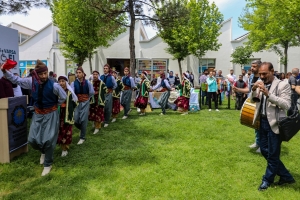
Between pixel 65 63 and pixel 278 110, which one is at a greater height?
pixel 65 63

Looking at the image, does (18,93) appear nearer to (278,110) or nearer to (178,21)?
(278,110)

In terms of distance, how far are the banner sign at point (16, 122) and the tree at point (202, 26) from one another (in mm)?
15509

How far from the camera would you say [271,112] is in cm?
330

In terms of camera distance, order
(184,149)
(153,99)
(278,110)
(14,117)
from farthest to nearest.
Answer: (153,99) → (184,149) → (14,117) → (278,110)

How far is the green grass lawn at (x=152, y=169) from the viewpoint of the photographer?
139 inches

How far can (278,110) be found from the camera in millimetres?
3271

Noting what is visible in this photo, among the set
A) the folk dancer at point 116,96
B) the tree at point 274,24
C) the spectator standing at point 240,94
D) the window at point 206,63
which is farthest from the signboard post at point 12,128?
the window at point 206,63

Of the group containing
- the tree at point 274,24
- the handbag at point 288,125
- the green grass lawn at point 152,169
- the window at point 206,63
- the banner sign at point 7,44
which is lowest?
the green grass lawn at point 152,169

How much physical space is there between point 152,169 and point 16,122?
9.27 feet

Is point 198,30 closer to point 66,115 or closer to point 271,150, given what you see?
point 66,115

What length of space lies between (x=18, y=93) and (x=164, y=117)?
16.1 ft

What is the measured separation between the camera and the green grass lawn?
3527mm

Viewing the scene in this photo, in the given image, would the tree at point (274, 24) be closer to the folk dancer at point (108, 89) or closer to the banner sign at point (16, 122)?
the folk dancer at point (108, 89)

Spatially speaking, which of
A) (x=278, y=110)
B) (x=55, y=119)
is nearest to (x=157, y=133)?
(x=55, y=119)
